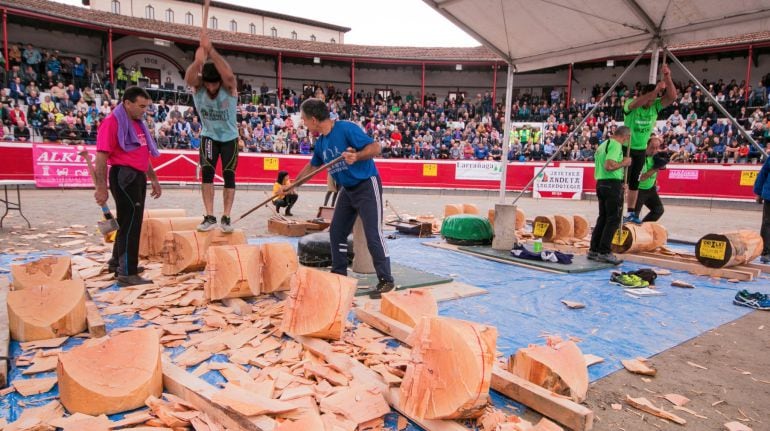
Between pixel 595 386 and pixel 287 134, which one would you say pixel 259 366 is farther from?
pixel 287 134

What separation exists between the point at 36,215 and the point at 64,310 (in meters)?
8.20

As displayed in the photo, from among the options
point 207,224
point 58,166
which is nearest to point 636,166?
point 207,224

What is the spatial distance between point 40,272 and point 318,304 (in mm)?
2644

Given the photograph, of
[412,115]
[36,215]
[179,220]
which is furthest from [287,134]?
[179,220]

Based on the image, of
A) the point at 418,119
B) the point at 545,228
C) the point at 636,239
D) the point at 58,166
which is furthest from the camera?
the point at 418,119

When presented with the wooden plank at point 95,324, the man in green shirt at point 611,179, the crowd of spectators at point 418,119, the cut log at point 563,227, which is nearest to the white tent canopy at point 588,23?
the man in green shirt at point 611,179

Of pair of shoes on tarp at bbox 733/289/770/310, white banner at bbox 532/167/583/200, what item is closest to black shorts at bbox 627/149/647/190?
pair of shoes on tarp at bbox 733/289/770/310

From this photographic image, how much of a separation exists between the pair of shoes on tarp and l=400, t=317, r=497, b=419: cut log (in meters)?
3.74

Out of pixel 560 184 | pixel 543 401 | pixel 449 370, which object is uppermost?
pixel 560 184

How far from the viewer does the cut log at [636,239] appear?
669 cm

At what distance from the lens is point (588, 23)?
675 centimetres

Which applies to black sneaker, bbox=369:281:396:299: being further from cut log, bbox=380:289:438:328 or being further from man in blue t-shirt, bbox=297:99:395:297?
cut log, bbox=380:289:438:328

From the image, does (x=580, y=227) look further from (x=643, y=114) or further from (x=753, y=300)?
(x=753, y=300)

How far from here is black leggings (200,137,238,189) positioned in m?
4.95
